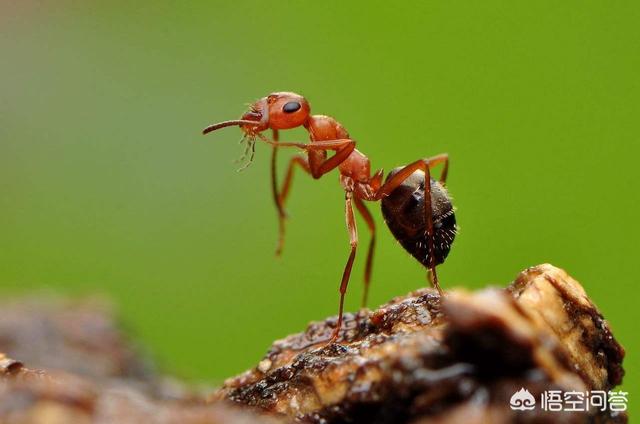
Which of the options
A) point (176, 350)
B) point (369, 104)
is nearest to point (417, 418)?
point (176, 350)

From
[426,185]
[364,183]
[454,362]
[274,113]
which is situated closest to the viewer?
[454,362]

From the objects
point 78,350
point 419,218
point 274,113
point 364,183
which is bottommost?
point 78,350

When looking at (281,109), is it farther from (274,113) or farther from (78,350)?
(78,350)

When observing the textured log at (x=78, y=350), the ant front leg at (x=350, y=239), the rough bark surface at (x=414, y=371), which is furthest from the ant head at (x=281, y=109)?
the rough bark surface at (x=414, y=371)

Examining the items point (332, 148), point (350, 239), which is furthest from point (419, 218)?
point (332, 148)

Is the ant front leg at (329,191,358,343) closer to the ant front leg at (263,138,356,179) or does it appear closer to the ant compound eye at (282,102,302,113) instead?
the ant front leg at (263,138,356,179)

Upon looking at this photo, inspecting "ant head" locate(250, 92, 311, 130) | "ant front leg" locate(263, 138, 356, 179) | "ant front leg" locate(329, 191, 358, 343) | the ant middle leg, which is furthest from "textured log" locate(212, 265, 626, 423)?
"ant head" locate(250, 92, 311, 130)

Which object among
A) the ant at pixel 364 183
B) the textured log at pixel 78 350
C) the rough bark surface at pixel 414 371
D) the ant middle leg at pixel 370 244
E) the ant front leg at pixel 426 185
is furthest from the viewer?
the ant middle leg at pixel 370 244

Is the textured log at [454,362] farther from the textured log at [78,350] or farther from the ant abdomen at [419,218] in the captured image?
the ant abdomen at [419,218]
